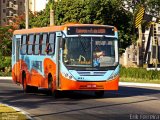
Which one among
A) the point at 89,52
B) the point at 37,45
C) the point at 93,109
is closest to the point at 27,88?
the point at 37,45

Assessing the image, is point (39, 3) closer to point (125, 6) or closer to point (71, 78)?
point (125, 6)

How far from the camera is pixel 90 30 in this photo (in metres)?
24.3

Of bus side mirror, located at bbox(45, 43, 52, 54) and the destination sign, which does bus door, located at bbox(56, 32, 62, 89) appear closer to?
the destination sign

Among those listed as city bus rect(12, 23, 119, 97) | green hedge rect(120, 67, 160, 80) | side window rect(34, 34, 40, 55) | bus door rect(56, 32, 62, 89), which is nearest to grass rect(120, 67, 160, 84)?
green hedge rect(120, 67, 160, 80)

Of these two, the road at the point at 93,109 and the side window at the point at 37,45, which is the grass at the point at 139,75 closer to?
the side window at the point at 37,45

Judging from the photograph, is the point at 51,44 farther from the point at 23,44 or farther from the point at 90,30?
the point at 23,44

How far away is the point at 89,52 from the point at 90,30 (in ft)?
3.36

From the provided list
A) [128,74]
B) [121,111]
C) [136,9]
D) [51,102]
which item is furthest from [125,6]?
[121,111]

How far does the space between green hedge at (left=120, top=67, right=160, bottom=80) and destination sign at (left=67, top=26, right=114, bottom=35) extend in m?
21.0

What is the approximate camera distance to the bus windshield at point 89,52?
23.8 meters

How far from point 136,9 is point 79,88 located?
110 ft

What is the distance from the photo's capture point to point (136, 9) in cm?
5612

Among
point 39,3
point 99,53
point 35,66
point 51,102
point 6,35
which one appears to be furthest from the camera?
point 39,3

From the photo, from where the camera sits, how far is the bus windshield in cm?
2379
